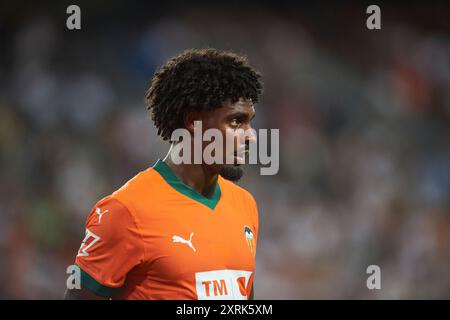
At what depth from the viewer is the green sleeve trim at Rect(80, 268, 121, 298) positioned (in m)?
2.51

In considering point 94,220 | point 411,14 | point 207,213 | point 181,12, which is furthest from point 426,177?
point 94,220

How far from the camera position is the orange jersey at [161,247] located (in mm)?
2531

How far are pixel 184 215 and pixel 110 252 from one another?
37cm

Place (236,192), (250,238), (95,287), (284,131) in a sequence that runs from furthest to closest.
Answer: (284,131)
(236,192)
(250,238)
(95,287)

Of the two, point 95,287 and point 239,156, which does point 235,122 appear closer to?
point 239,156

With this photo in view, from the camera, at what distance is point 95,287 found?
99.0 inches

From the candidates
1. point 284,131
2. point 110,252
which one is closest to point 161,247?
point 110,252

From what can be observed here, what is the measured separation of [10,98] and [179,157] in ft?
14.3

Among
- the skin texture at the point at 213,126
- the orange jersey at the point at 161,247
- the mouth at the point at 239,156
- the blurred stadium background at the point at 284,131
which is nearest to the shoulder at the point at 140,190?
the orange jersey at the point at 161,247

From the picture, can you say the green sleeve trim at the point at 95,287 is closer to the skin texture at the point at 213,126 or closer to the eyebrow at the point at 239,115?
the skin texture at the point at 213,126

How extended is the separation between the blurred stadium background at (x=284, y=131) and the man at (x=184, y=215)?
11.9 feet

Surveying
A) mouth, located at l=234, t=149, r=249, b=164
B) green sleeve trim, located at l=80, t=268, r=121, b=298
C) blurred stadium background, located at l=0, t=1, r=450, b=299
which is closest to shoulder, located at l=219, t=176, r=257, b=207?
mouth, located at l=234, t=149, r=249, b=164

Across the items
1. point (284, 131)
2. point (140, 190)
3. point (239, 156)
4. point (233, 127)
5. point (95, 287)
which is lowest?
point (95, 287)

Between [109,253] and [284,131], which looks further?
[284,131]
